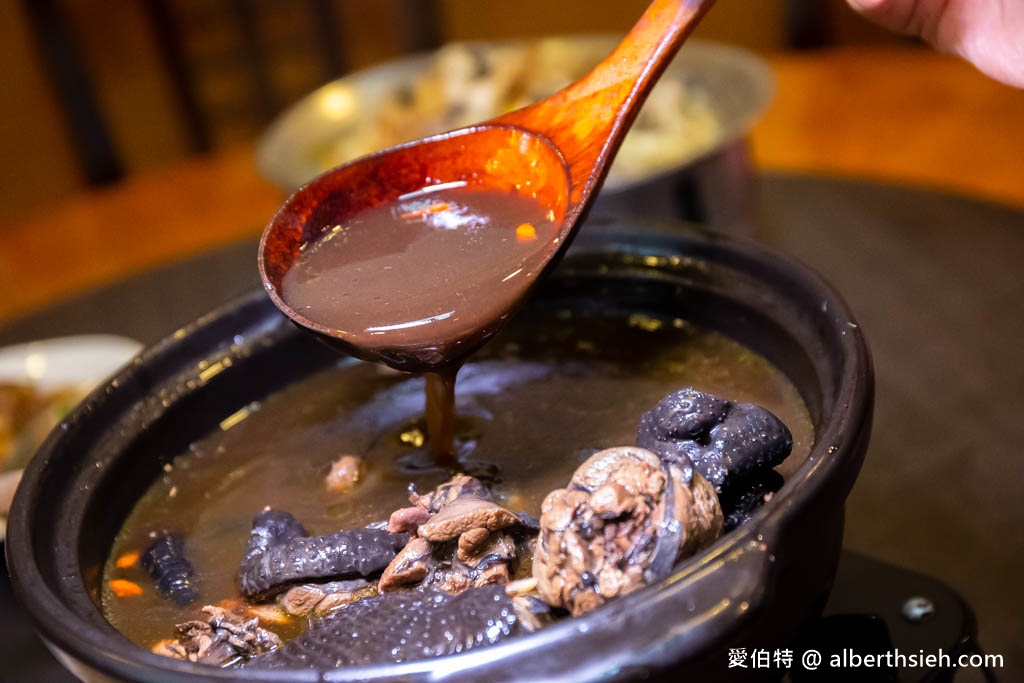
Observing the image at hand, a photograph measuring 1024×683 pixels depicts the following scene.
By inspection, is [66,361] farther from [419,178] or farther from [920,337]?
[920,337]

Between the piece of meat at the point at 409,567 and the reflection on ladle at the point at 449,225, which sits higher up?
the reflection on ladle at the point at 449,225

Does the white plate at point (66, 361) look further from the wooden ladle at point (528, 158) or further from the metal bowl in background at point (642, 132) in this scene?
the wooden ladle at point (528, 158)

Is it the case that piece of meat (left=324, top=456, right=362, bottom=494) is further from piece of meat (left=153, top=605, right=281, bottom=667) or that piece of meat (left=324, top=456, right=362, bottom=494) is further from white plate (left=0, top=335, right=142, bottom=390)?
white plate (left=0, top=335, right=142, bottom=390)

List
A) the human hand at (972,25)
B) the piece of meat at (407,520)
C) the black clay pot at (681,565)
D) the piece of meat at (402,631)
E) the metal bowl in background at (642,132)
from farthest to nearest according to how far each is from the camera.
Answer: the metal bowl in background at (642,132)
the human hand at (972,25)
the piece of meat at (407,520)
the piece of meat at (402,631)
the black clay pot at (681,565)

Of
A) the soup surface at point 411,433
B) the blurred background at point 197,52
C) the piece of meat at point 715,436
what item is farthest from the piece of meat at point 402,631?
the blurred background at point 197,52

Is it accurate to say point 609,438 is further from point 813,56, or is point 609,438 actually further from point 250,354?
point 813,56

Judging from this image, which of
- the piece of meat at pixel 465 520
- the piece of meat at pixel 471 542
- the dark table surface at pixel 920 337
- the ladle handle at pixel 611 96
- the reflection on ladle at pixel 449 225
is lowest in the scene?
the dark table surface at pixel 920 337

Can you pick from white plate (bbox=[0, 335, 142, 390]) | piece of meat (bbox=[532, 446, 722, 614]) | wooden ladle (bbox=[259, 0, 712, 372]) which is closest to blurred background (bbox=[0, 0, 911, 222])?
white plate (bbox=[0, 335, 142, 390])
